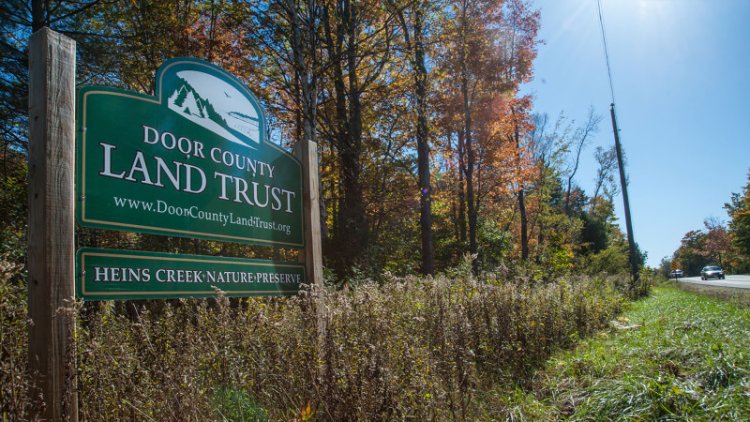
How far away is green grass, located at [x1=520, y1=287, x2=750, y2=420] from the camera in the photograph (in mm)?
2971

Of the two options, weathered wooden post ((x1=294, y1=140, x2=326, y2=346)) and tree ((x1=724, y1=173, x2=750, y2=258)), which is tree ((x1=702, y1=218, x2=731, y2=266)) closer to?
tree ((x1=724, y1=173, x2=750, y2=258))

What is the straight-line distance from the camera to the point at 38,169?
239 cm

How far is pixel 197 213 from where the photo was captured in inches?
127

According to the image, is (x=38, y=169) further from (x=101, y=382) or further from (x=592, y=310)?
(x=592, y=310)

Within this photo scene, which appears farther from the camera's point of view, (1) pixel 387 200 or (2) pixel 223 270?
(1) pixel 387 200

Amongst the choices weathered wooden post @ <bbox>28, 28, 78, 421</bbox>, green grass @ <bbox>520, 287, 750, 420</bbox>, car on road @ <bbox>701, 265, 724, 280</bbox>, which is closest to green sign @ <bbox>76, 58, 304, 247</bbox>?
weathered wooden post @ <bbox>28, 28, 78, 421</bbox>

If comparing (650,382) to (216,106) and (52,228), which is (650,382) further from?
(52,228)

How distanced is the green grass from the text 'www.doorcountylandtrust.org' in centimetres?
224

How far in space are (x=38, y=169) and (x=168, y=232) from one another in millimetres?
812

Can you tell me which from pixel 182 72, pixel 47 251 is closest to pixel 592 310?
pixel 182 72

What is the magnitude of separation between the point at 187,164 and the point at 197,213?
0.34m

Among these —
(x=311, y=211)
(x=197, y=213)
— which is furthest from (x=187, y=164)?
(x=311, y=211)

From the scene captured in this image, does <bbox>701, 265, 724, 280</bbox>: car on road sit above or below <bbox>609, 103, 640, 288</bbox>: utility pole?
below

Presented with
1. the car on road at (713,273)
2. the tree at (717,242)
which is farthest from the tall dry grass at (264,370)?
the tree at (717,242)
